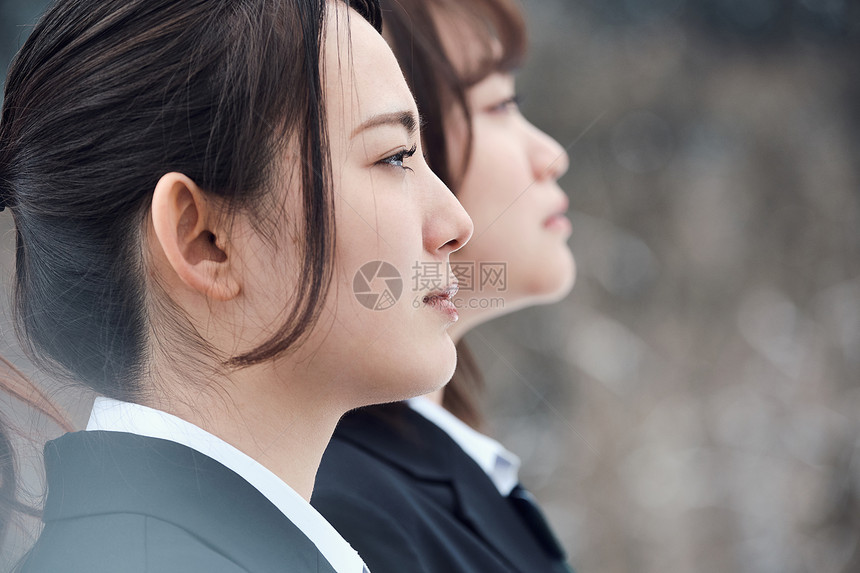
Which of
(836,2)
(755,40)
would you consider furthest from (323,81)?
(836,2)

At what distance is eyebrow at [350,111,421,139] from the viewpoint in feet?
1.16

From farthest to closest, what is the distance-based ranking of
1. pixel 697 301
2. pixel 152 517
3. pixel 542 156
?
pixel 697 301 → pixel 542 156 → pixel 152 517

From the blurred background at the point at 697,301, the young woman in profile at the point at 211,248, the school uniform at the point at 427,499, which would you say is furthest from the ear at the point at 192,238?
the blurred background at the point at 697,301

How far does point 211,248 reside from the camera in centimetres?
34

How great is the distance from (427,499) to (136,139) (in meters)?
0.30

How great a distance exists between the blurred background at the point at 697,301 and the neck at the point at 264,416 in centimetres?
102

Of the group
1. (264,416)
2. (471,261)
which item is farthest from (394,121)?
(471,261)

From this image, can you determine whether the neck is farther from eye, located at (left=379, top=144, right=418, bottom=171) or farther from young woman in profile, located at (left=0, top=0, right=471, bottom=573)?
eye, located at (left=379, top=144, right=418, bottom=171)

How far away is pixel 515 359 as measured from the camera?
56.7 inches

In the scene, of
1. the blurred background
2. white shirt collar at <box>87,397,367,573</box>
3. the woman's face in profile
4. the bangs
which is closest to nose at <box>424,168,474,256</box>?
the woman's face in profile

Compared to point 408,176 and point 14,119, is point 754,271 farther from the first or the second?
point 14,119

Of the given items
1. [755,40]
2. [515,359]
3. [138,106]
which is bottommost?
[515,359]

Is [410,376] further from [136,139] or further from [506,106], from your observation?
[506,106]

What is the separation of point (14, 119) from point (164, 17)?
0.30 feet
